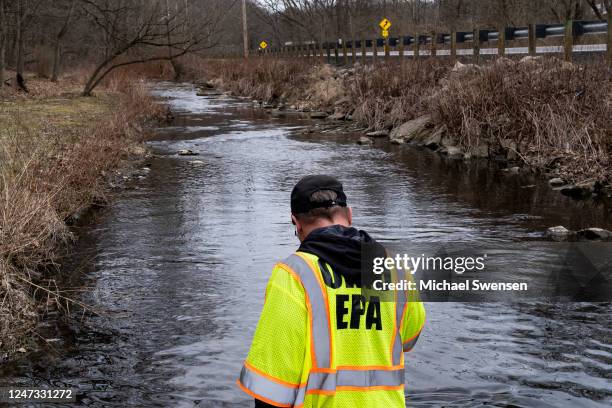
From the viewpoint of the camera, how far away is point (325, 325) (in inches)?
110

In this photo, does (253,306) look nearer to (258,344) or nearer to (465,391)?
(465,391)

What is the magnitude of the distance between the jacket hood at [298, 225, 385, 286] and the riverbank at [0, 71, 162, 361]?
461 cm

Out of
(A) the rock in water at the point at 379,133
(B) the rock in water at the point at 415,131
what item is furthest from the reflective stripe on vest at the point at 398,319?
(A) the rock in water at the point at 379,133

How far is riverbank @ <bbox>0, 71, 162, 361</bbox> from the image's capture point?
23.8 feet

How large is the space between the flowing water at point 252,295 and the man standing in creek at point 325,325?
3149mm

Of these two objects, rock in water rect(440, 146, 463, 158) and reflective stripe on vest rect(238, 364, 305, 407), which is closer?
reflective stripe on vest rect(238, 364, 305, 407)

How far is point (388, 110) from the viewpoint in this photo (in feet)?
77.5

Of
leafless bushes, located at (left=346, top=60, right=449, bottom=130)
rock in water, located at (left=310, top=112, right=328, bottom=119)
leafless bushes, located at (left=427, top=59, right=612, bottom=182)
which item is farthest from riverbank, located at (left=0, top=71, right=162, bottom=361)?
rock in water, located at (left=310, top=112, right=328, bottom=119)

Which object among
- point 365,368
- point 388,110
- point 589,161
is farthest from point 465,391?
point 388,110

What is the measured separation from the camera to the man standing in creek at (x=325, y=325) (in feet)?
9.06

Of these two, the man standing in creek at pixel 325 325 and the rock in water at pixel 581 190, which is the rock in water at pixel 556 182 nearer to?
the rock in water at pixel 581 190

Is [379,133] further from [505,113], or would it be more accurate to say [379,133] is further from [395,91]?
[505,113]

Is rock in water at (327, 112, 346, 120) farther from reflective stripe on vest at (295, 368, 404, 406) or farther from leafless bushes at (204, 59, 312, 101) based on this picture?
reflective stripe on vest at (295, 368, 404, 406)

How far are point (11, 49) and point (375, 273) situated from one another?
4443 cm
